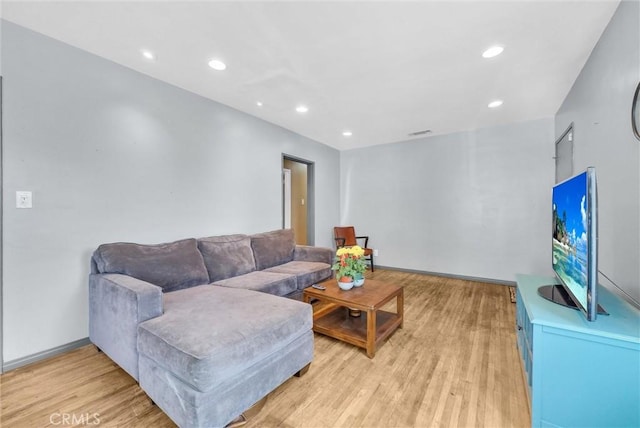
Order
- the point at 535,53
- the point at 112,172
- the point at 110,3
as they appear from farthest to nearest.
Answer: the point at 112,172
the point at 535,53
the point at 110,3

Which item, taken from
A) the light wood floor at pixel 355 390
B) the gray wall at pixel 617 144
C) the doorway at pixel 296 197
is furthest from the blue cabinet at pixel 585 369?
the doorway at pixel 296 197

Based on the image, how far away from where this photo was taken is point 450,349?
2.12 metres

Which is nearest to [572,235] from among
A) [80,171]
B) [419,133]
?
[419,133]

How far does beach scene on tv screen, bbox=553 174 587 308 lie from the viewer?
47.9 inches

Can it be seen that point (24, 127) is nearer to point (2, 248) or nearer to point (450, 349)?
point (2, 248)

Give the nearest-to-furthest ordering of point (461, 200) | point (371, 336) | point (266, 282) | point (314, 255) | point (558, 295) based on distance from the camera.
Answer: point (558, 295)
point (371, 336)
point (266, 282)
point (314, 255)
point (461, 200)

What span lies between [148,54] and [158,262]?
5.77 ft

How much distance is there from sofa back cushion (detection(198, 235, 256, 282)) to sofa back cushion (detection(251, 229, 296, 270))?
0.33ft

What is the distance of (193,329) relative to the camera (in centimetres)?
138

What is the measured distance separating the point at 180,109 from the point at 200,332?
7.83 ft

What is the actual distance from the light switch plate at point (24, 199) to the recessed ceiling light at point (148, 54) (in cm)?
139

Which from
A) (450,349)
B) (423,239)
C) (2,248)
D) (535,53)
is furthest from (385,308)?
(2,248)

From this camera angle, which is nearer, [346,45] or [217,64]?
[346,45]

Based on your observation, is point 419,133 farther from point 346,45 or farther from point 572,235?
point 572,235
